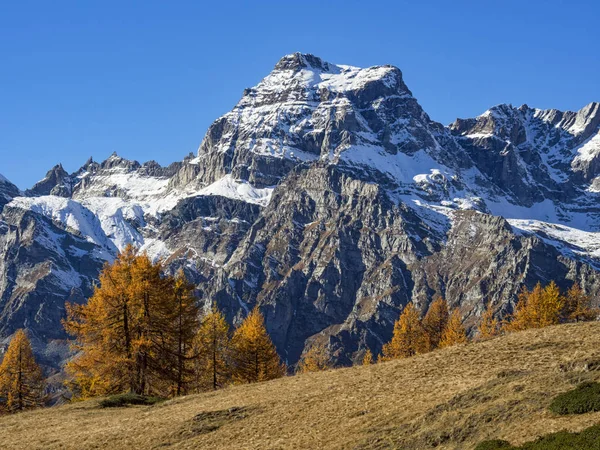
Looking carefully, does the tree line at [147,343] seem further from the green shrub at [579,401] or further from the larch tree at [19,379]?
the green shrub at [579,401]

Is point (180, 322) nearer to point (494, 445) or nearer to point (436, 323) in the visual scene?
point (494, 445)

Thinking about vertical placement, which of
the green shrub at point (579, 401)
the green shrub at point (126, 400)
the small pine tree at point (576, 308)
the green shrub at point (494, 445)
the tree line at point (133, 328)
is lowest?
the green shrub at point (494, 445)

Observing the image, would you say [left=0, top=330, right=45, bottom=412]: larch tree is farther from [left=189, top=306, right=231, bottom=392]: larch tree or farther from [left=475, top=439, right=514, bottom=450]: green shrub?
[left=475, top=439, right=514, bottom=450]: green shrub

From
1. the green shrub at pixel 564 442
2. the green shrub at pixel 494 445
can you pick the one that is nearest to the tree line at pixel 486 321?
the green shrub at pixel 494 445

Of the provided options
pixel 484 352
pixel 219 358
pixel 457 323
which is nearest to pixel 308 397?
pixel 484 352

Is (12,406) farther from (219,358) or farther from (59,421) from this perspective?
(59,421)

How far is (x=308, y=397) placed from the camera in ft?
119

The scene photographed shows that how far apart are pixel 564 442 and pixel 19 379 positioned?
63.1 metres

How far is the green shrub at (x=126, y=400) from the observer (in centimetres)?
4447

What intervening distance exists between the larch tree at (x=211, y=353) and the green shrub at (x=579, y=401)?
133ft

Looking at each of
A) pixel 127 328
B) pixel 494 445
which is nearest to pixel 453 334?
pixel 127 328

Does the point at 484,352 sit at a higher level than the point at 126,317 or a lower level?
lower

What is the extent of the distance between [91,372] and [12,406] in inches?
1076

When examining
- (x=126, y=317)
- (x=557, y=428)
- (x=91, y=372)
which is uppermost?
(x=126, y=317)
